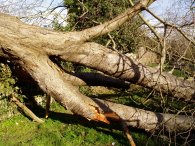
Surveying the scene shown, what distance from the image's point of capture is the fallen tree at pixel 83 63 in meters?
6.48

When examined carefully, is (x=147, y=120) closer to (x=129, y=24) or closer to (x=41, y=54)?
(x=41, y=54)

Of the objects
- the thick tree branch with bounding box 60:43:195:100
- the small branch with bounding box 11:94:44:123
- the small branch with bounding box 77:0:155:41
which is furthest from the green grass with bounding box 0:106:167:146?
the small branch with bounding box 77:0:155:41

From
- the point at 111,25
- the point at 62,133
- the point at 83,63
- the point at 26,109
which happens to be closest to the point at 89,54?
the point at 83,63

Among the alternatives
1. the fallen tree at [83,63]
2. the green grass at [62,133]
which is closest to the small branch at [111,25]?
the fallen tree at [83,63]

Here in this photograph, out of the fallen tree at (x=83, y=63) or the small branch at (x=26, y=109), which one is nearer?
the fallen tree at (x=83, y=63)

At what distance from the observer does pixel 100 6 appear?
1631 centimetres

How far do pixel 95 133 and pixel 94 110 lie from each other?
721 mm

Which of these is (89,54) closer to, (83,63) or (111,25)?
(83,63)

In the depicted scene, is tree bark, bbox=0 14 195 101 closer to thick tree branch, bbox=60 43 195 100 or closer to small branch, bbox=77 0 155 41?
thick tree branch, bbox=60 43 195 100

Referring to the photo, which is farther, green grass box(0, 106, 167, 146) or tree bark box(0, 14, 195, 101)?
green grass box(0, 106, 167, 146)

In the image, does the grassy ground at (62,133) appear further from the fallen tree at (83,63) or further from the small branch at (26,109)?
the fallen tree at (83,63)

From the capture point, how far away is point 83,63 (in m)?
6.93

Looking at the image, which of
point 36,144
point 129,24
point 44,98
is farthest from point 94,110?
point 129,24

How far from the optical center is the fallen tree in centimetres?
648
